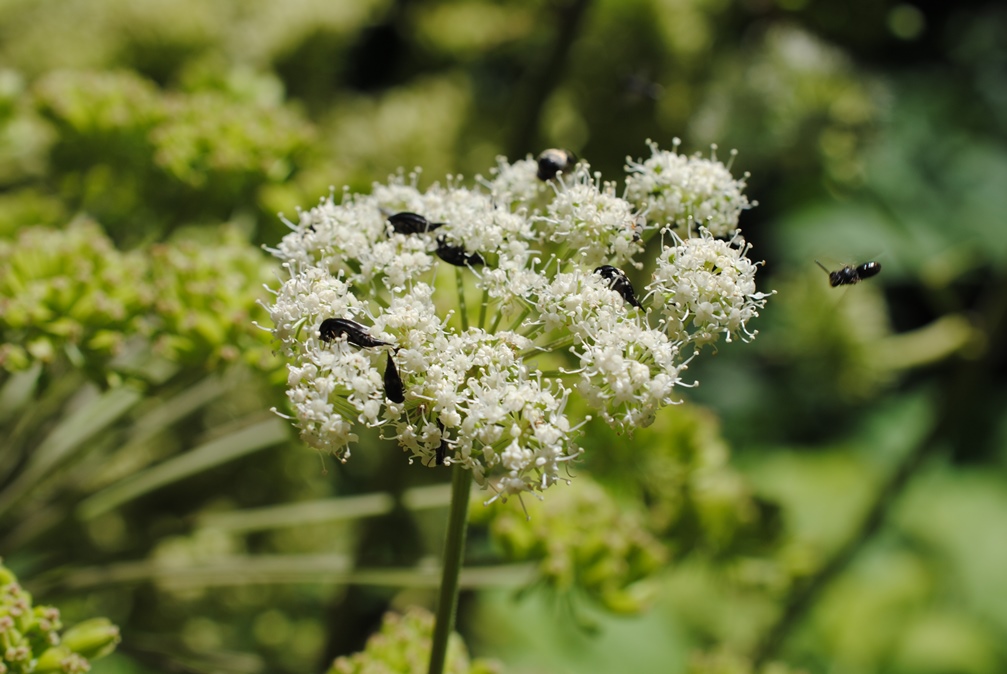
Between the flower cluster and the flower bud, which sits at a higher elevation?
the flower cluster

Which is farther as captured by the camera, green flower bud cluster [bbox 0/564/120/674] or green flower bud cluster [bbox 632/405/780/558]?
green flower bud cluster [bbox 632/405/780/558]

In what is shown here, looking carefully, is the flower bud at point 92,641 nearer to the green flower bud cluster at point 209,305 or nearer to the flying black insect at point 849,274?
the green flower bud cluster at point 209,305

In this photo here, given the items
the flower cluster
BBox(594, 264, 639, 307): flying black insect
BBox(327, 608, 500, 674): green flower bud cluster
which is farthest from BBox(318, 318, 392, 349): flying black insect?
BBox(327, 608, 500, 674): green flower bud cluster

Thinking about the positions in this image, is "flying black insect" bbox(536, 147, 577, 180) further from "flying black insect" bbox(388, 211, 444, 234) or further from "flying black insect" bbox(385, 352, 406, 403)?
"flying black insect" bbox(385, 352, 406, 403)

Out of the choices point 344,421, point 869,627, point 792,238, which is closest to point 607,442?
point 344,421

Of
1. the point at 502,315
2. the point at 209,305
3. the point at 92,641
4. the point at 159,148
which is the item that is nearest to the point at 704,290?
the point at 502,315

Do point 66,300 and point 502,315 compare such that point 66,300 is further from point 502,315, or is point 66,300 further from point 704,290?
point 704,290

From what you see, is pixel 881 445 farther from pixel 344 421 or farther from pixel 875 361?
pixel 344 421
